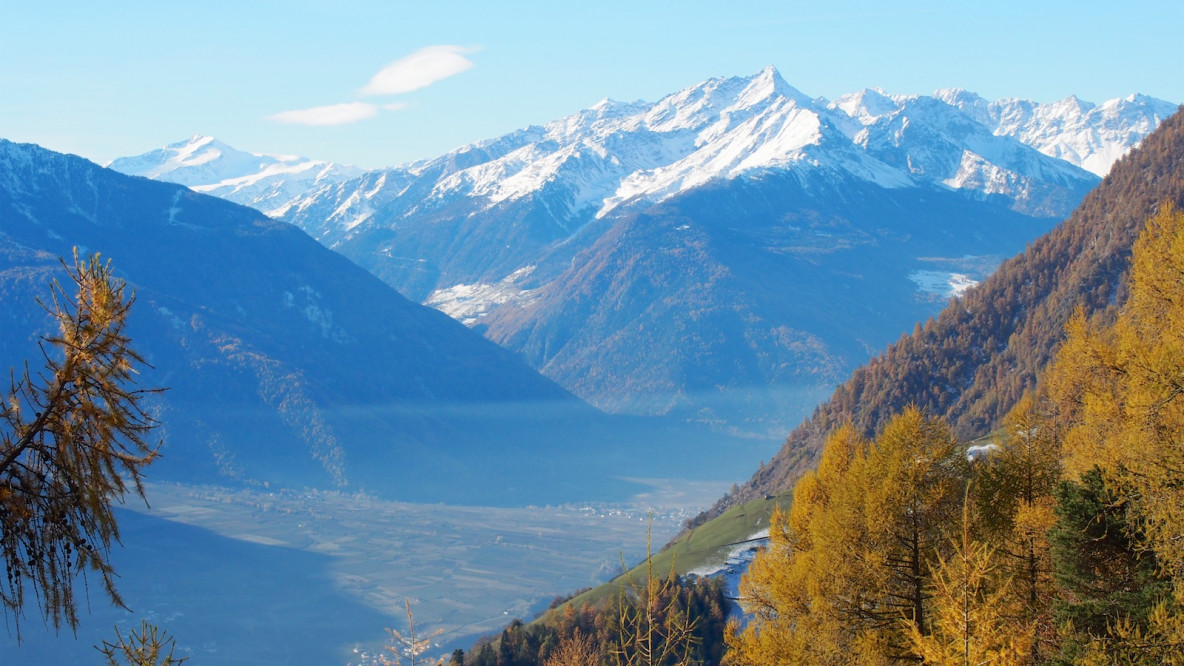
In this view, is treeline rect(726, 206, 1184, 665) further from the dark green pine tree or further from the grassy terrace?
the grassy terrace

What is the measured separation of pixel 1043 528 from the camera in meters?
25.9

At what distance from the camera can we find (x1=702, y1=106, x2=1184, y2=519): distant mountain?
550 ft

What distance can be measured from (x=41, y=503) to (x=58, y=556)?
0.71 m

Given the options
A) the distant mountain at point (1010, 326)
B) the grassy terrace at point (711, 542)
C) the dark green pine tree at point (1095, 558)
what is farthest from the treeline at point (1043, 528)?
the distant mountain at point (1010, 326)

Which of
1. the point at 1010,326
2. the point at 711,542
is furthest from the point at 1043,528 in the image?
the point at 1010,326

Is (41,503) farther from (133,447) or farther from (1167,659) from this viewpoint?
(1167,659)

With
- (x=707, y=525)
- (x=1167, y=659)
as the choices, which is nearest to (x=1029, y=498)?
(x=1167, y=659)

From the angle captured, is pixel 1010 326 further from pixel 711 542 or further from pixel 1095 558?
pixel 1095 558

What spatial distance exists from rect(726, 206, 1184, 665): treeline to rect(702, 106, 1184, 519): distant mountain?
467ft

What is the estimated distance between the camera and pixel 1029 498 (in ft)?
91.2

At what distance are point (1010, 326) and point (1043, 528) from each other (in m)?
173

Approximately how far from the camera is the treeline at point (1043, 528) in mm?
20531

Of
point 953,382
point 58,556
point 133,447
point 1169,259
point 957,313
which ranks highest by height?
point 957,313

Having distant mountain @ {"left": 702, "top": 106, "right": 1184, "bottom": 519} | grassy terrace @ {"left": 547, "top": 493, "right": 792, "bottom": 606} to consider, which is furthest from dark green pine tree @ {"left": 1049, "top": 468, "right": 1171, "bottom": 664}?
distant mountain @ {"left": 702, "top": 106, "right": 1184, "bottom": 519}
